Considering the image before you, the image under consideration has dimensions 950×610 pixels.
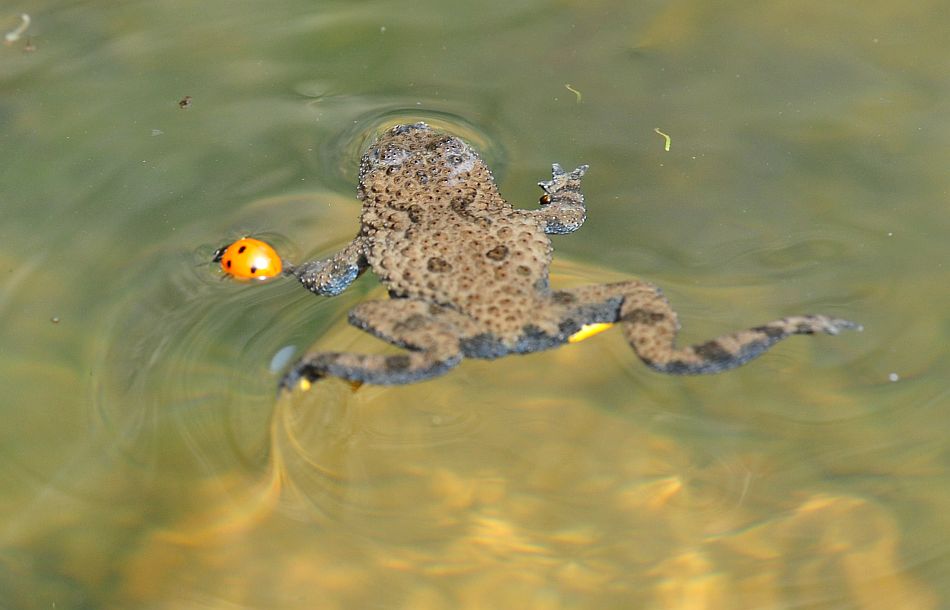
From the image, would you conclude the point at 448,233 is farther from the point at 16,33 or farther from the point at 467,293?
the point at 16,33

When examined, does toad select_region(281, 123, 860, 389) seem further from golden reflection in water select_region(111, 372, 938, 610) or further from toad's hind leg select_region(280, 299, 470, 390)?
golden reflection in water select_region(111, 372, 938, 610)

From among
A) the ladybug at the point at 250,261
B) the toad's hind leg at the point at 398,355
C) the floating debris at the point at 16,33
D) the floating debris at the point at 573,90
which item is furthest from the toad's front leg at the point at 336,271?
the floating debris at the point at 16,33

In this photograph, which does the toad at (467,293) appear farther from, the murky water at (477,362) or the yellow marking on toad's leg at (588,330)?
the murky water at (477,362)

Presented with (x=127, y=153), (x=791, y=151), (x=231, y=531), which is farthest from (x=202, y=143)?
(x=791, y=151)

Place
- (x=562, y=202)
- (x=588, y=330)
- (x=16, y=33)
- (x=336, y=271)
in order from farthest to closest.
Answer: (x=16, y=33)
(x=562, y=202)
(x=336, y=271)
(x=588, y=330)

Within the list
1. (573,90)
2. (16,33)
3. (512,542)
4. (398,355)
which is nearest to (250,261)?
(398,355)
